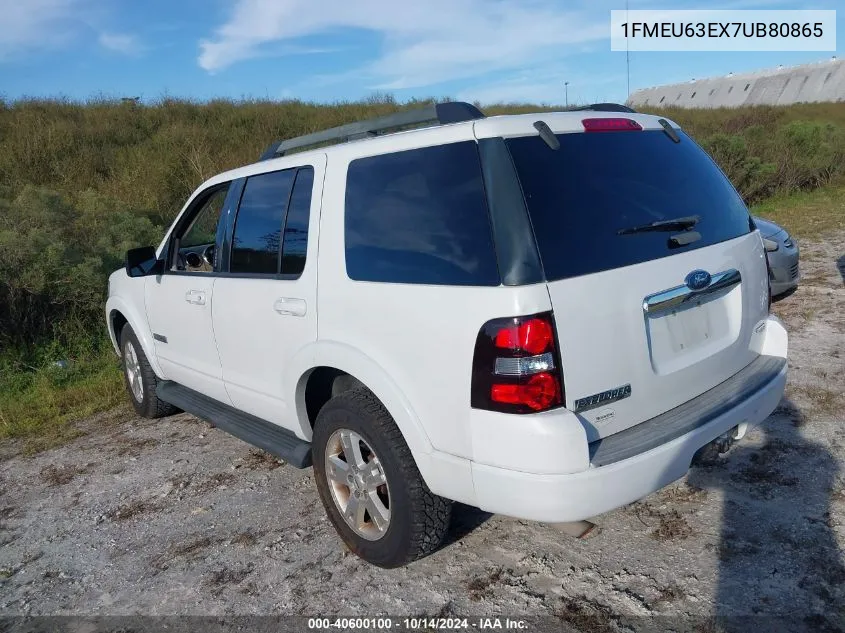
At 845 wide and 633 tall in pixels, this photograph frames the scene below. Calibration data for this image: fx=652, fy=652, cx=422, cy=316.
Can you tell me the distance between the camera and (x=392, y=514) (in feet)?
8.99

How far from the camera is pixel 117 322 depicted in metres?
5.51

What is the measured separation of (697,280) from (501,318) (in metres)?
0.94

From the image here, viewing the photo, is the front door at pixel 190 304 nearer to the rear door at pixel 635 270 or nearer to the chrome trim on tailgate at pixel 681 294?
the rear door at pixel 635 270

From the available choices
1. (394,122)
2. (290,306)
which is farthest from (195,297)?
(394,122)

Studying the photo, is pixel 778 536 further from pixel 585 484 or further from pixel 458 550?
pixel 458 550

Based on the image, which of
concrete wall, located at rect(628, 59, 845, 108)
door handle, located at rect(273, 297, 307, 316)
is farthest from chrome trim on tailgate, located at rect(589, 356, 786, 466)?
concrete wall, located at rect(628, 59, 845, 108)

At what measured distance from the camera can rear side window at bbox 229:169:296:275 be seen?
3.38 metres

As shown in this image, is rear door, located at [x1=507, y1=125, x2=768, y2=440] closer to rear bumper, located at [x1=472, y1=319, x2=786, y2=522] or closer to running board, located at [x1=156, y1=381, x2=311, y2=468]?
rear bumper, located at [x1=472, y1=319, x2=786, y2=522]

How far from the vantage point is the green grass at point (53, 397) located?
534cm

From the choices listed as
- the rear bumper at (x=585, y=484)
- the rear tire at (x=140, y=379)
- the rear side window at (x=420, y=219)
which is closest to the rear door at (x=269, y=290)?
the rear side window at (x=420, y=219)

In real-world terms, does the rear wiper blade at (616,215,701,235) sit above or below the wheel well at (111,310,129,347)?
above

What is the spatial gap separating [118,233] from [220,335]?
19.7 ft

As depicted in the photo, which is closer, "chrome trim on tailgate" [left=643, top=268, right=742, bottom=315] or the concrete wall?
"chrome trim on tailgate" [left=643, top=268, right=742, bottom=315]

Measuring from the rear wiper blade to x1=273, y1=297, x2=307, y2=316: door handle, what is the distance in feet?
4.80
